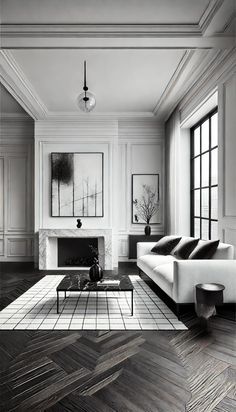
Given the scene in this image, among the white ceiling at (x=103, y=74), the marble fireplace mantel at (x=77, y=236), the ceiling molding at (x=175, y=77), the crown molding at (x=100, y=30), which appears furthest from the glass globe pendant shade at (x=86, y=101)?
the marble fireplace mantel at (x=77, y=236)

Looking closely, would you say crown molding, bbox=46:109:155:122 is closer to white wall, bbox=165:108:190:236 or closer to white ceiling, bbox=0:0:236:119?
white wall, bbox=165:108:190:236

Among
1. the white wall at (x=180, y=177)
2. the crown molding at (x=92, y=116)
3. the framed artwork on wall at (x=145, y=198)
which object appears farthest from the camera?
the framed artwork on wall at (x=145, y=198)

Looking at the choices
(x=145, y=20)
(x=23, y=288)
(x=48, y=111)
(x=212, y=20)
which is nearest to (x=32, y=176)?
(x=48, y=111)

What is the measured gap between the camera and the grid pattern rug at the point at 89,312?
9.09 feet

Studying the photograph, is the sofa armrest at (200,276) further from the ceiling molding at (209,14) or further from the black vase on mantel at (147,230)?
the black vase on mantel at (147,230)

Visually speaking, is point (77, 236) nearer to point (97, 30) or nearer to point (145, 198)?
point (145, 198)

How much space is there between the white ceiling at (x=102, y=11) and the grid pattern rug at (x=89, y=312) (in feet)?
9.48

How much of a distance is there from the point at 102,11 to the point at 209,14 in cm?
100

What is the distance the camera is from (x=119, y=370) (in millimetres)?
1987

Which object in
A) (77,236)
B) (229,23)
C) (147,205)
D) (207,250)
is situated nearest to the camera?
(229,23)

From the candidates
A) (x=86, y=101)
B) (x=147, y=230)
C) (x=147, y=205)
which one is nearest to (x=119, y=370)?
(x=86, y=101)

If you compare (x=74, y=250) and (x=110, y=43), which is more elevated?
(x=110, y=43)

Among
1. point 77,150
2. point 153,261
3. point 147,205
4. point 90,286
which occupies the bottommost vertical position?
point 90,286

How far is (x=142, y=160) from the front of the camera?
6305 millimetres
